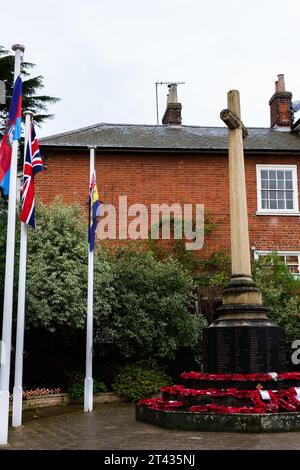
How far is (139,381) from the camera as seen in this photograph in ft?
51.1

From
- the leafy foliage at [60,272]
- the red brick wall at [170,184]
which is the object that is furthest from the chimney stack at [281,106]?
the leafy foliage at [60,272]

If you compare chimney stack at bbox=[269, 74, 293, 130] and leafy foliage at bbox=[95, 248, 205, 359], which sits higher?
chimney stack at bbox=[269, 74, 293, 130]

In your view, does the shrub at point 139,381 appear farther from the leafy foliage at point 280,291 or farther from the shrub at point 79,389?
the leafy foliage at point 280,291

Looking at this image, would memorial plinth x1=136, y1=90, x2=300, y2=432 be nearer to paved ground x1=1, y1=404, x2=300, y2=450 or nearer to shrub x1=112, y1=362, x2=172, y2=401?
paved ground x1=1, y1=404, x2=300, y2=450

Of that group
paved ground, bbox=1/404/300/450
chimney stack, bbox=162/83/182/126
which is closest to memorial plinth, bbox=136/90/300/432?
paved ground, bbox=1/404/300/450

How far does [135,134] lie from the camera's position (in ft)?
74.7

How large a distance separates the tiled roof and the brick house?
4 centimetres

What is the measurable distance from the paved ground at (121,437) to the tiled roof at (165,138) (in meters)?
12.1

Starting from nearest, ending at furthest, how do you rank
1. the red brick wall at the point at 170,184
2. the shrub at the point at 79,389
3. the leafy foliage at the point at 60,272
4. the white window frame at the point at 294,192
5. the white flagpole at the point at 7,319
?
the white flagpole at the point at 7,319, the leafy foliage at the point at 60,272, the shrub at the point at 79,389, the red brick wall at the point at 170,184, the white window frame at the point at 294,192

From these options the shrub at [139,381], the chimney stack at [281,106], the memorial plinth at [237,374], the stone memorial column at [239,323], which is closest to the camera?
the memorial plinth at [237,374]

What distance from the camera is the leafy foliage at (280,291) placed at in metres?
17.0

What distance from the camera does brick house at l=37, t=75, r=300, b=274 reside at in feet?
67.4

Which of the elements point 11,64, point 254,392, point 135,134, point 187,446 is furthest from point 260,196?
point 187,446

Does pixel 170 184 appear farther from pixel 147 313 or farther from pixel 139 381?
pixel 139 381
